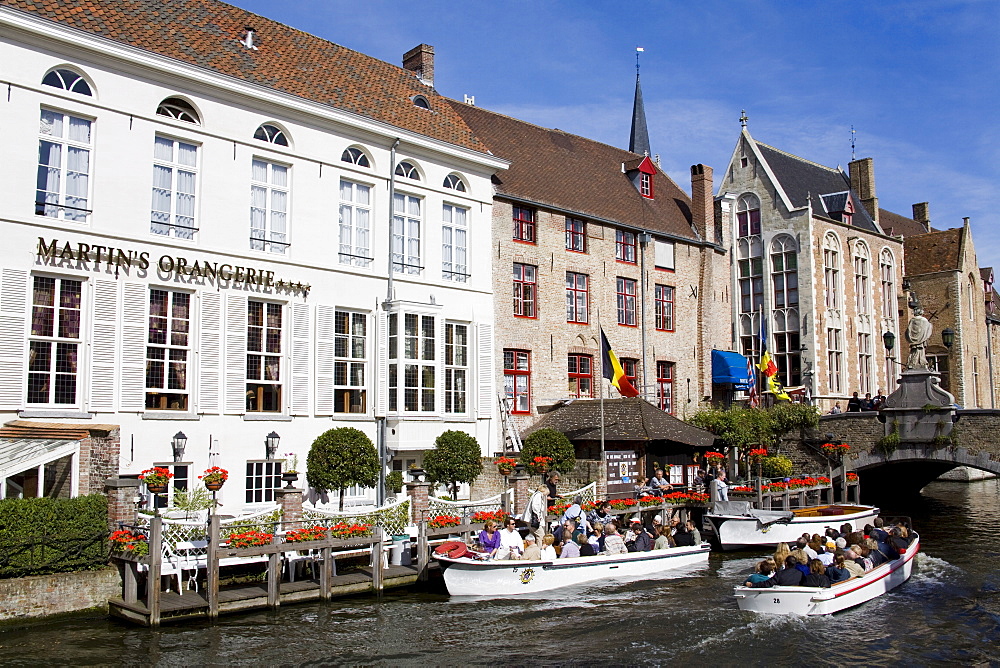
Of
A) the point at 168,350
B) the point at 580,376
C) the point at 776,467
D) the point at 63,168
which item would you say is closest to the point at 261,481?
the point at 168,350

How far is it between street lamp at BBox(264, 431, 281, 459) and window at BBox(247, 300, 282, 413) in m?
0.77

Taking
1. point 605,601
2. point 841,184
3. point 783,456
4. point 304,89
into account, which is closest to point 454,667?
point 605,601

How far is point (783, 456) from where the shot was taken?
32.2 m

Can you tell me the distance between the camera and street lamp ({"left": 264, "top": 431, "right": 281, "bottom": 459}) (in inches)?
829

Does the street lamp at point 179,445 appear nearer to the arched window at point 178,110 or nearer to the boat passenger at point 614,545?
the arched window at point 178,110

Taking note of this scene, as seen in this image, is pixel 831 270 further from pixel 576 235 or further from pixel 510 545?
pixel 510 545

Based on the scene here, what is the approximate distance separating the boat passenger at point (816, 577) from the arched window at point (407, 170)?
15348 mm

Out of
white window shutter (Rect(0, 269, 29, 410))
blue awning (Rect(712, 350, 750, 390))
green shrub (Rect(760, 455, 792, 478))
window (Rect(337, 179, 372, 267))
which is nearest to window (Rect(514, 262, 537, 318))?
window (Rect(337, 179, 372, 267))

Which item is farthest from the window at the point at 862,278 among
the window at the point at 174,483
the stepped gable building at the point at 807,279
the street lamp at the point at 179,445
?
the street lamp at the point at 179,445

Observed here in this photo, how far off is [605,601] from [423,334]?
10057mm

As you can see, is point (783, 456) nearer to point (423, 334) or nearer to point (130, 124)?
point (423, 334)

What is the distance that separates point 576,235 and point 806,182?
18.0 m

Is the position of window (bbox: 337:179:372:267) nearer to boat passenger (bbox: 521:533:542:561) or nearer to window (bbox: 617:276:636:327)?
boat passenger (bbox: 521:533:542:561)

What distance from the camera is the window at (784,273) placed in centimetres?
3956
